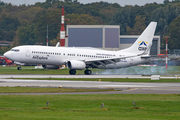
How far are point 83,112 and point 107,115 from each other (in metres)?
1.81

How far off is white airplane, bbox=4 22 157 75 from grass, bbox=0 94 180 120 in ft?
98.7

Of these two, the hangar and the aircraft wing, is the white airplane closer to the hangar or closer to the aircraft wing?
the aircraft wing

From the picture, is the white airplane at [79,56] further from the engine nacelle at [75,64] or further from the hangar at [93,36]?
the hangar at [93,36]

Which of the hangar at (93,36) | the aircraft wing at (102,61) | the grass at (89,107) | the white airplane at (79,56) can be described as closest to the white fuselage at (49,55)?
the white airplane at (79,56)

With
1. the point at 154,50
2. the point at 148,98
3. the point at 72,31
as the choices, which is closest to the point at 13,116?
the point at 148,98

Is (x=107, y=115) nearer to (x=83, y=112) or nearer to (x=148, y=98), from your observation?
(x=83, y=112)

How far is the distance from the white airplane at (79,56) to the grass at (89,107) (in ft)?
98.7

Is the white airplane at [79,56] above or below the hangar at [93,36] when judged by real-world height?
below

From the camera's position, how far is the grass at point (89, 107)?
21.2 meters

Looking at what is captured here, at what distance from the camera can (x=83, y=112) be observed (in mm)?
22875

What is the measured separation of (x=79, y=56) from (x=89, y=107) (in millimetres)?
37977

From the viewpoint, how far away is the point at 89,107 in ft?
81.9

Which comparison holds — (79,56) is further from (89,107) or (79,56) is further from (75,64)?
(89,107)

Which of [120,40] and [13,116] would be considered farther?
[120,40]
